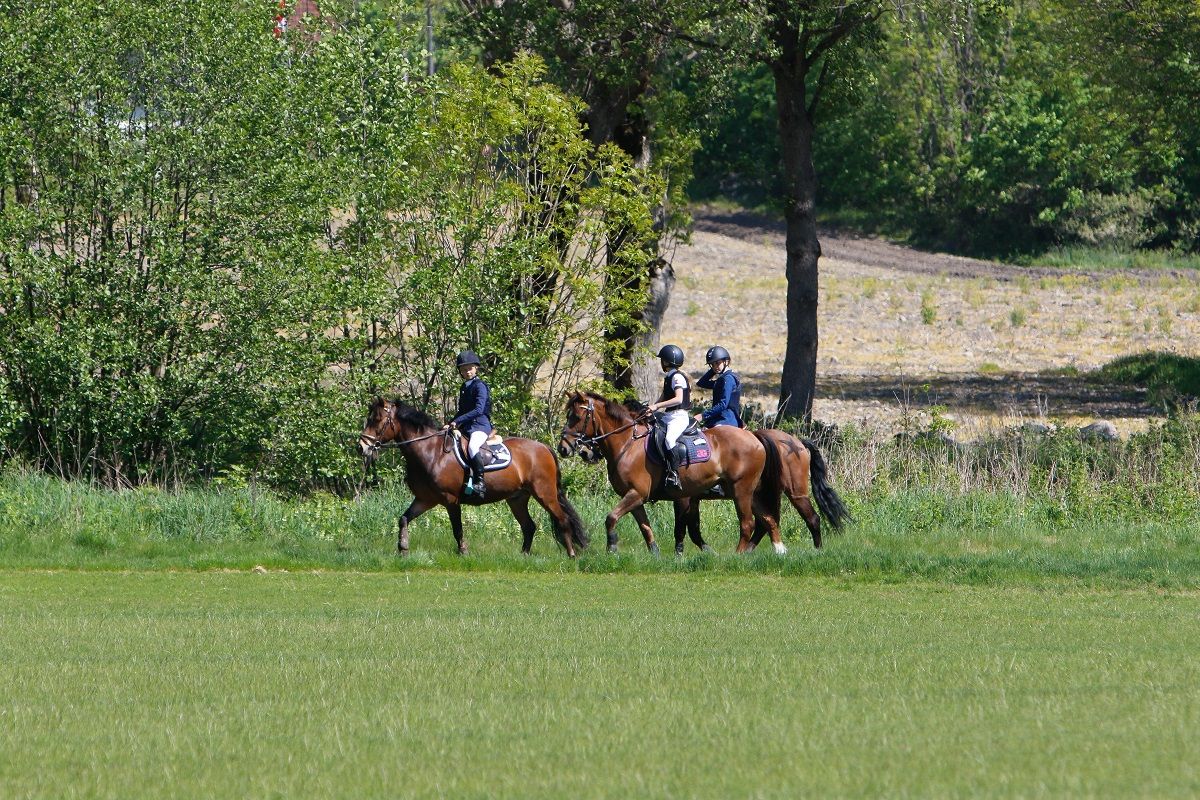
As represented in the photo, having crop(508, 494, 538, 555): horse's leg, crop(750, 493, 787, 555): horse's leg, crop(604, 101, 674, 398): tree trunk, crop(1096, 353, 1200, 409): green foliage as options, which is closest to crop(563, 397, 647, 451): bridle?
crop(508, 494, 538, 555): horse's leg

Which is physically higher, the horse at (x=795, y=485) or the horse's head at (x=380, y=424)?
the horse's head at (x=380, y=424)

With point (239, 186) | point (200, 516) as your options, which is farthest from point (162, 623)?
point (239, 186)

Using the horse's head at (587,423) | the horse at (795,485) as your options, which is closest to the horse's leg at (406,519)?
the horse's head at (587,423)

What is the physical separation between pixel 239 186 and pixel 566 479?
6490mm

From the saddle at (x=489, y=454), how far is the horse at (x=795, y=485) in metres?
2.46

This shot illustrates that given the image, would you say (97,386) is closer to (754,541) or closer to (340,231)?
(340,231)

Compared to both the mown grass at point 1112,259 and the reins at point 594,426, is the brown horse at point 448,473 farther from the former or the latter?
the mown grass at point 1112,259

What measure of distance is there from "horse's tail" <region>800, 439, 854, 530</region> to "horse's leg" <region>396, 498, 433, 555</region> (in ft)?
16.1

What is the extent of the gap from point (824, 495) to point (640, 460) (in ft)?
8.26

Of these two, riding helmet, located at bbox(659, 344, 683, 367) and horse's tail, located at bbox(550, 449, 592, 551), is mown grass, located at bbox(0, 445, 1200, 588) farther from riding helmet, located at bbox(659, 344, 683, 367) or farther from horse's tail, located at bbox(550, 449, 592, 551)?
riding helmet, located at bbox(659, 344, 683, 367)

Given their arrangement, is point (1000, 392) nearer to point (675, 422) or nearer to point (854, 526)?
point (854, 526)

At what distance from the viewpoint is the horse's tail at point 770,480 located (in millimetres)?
21312

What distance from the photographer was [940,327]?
53625 millimetres

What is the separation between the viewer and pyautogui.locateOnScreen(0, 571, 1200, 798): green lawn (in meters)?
8.38
